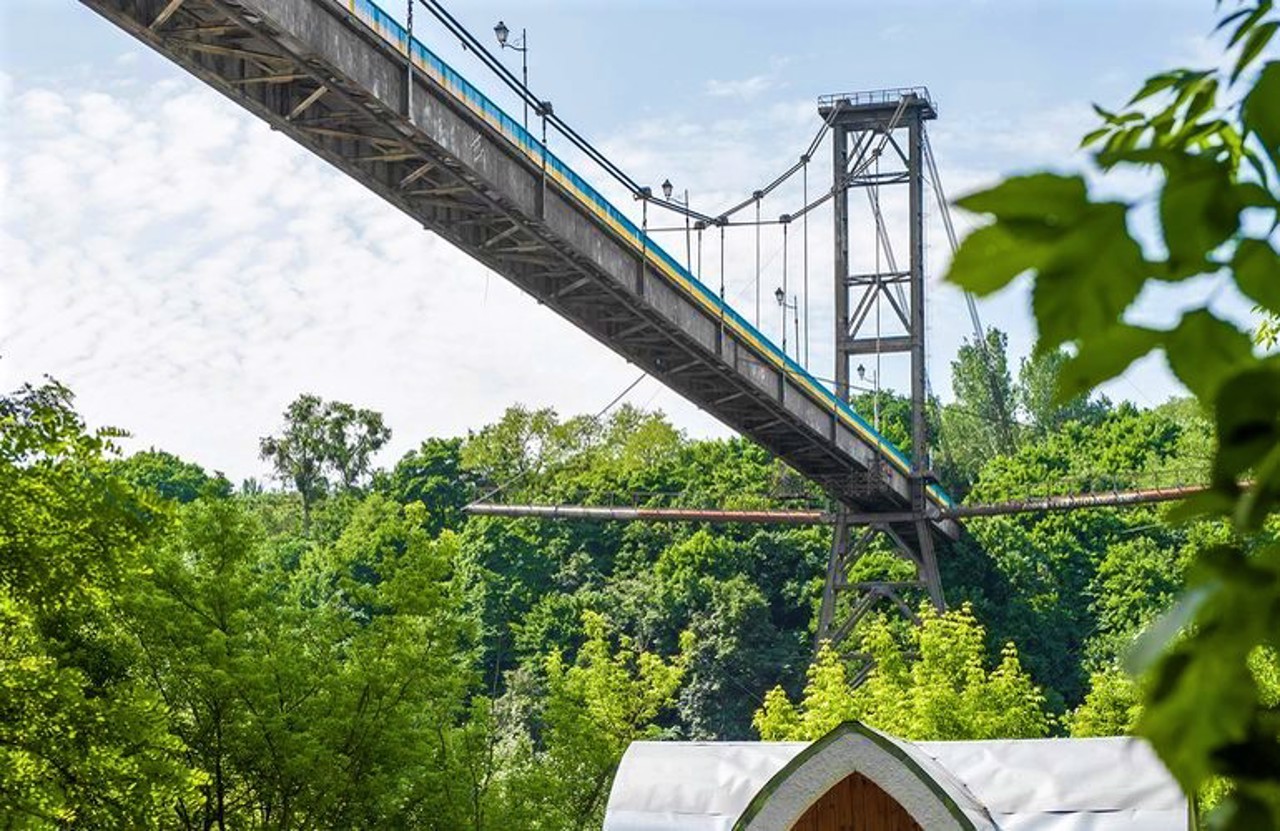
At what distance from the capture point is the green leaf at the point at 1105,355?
1056mm

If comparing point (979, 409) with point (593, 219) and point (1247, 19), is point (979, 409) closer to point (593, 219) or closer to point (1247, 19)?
point (593, 219)

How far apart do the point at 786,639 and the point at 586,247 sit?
26590 mm

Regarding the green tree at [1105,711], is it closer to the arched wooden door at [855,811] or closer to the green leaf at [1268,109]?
the arched wooden door at [855,811]

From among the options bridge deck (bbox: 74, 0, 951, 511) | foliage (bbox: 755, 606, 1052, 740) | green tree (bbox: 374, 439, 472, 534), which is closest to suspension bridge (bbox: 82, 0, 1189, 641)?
bridge deck (bbox: 74, 0, 951, 511)

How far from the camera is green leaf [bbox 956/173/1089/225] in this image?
1016 mm

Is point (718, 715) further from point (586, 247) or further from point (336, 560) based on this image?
point (336, 560)

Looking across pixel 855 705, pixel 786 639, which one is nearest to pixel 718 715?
pixel 786 639

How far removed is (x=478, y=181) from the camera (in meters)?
29.2

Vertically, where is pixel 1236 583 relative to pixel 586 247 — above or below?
below

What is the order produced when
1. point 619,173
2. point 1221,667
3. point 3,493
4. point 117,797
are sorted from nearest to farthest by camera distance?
point 1221,667 < point 3,493 < point 117,797 < point 619,173

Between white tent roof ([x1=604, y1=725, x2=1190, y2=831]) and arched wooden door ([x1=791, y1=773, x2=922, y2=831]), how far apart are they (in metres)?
0.20

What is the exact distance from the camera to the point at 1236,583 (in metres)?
0.99

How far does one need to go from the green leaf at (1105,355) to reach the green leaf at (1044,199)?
0.08 metres

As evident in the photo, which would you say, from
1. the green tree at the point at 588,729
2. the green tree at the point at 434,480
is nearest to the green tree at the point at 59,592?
the green tree at the point at 588,729
